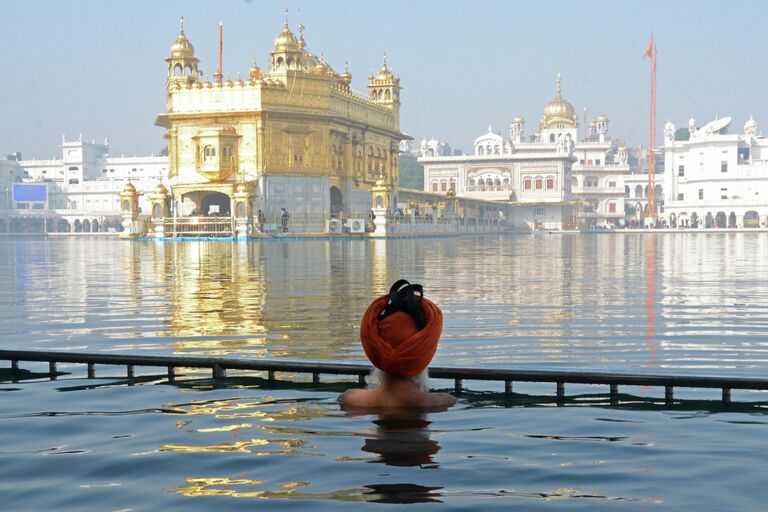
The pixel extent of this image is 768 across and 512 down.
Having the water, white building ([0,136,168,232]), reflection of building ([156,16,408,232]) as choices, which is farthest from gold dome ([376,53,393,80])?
the water

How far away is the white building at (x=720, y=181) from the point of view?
98.0 meters

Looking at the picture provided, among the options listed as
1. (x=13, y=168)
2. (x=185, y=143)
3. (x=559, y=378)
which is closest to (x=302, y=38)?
(x=185, y=143)

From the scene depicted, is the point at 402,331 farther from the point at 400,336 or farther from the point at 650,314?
the point at 650,314

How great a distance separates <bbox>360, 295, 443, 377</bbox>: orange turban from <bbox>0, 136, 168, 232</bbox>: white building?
96.1 meters

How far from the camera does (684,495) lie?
4117 mm

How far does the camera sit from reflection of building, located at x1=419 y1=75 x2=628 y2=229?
97812 millimetres

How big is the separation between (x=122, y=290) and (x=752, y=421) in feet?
43.1

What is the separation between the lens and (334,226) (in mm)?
54688

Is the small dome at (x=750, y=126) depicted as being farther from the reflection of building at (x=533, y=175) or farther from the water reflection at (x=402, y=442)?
the water reflection at (x=402, y=442)

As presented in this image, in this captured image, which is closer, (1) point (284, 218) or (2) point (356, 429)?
(2) point (356, 429)

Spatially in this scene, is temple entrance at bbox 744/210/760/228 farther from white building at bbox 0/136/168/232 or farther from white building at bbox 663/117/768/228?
white building at bbox 0/136/168/232

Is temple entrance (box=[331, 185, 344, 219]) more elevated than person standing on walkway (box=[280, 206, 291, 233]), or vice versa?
temple entrance (box=[331, 185, 344, 219])

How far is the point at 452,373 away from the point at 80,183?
108049 millimetres

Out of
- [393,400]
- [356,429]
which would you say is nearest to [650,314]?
[393,400]
